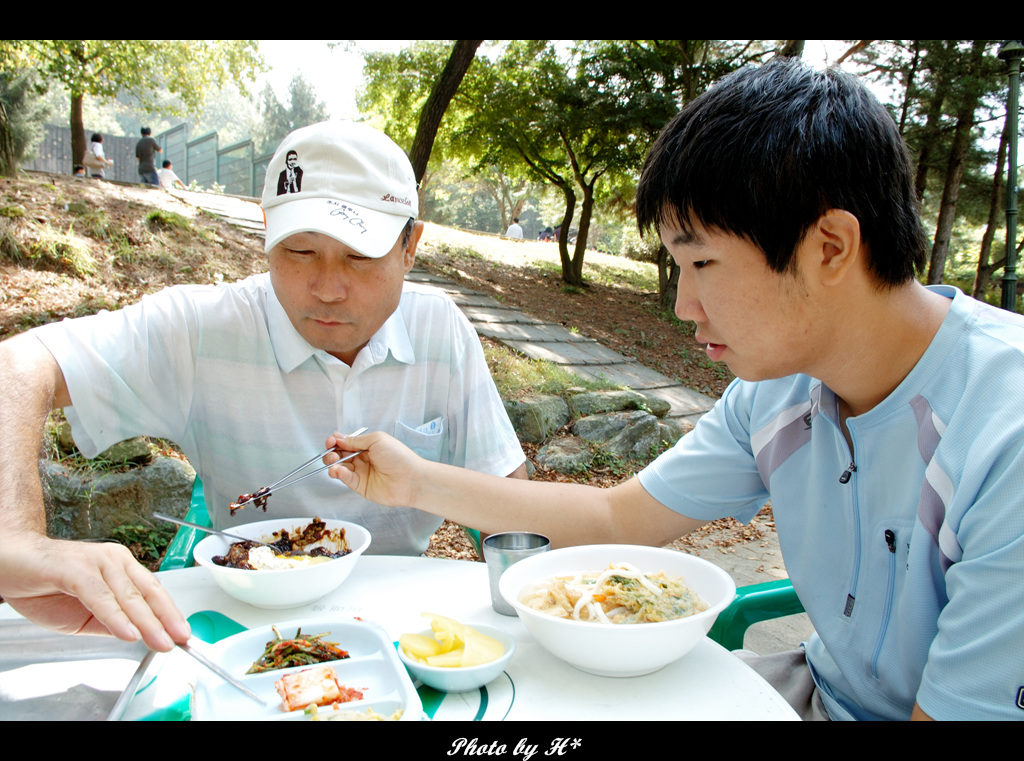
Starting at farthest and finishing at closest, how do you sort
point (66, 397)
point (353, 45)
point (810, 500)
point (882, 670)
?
point (353, 45), point (66, 397), point (810, 500), point (882, 670)

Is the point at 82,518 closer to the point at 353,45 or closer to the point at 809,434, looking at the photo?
the point at 809,434

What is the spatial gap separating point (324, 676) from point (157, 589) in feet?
1.15

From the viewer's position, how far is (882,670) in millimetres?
1355

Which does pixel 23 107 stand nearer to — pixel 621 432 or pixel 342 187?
pixel 621 432

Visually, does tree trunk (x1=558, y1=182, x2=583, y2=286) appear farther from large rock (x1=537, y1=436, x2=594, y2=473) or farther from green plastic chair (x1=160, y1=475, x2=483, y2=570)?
green plastic chair (x1=160, y1=475, x2=483, y2=570)

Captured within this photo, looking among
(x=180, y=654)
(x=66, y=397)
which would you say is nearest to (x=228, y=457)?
(x=66, y=397)

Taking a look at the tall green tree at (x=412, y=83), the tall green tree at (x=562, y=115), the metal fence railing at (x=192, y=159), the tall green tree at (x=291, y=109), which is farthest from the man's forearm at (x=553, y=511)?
the tall green tree at (x=291, y=109)

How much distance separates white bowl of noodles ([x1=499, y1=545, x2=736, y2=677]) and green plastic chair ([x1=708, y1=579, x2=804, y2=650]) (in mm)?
626

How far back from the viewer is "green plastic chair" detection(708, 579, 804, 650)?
1964 millimetres

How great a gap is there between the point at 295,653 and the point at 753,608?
4.42 feet

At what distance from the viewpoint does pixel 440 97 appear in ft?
28.2

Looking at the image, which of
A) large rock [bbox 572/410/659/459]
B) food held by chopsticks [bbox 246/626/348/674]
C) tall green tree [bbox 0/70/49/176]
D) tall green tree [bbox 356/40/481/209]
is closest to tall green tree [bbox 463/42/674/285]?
tall green tree [bbox 356/40/481/209]

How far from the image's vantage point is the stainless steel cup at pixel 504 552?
146cm

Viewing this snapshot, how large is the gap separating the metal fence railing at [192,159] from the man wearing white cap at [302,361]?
18.9 metres
